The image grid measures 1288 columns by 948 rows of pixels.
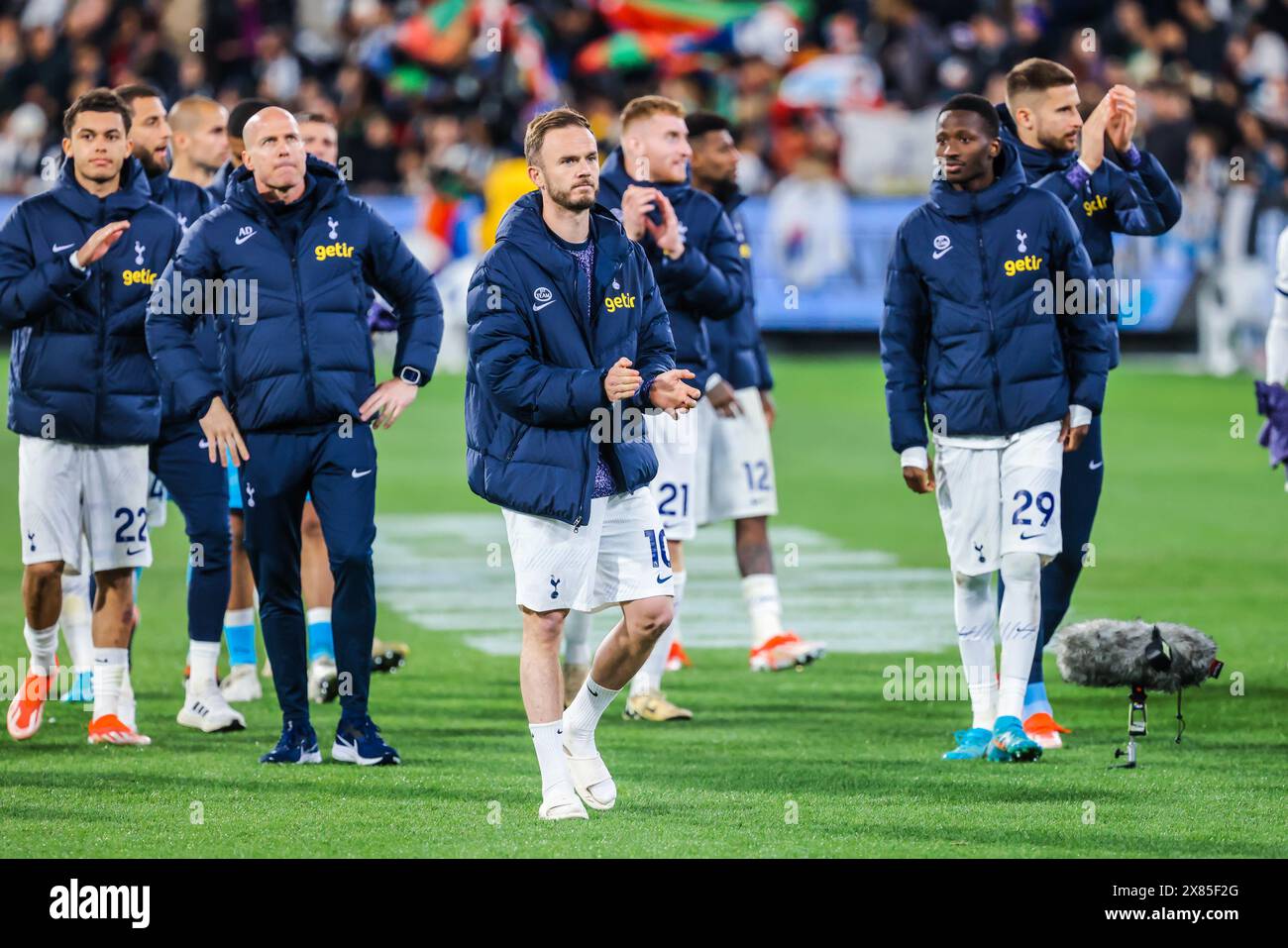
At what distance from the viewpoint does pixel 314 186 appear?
8.56 meters

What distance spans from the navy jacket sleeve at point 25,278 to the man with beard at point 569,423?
2.20 meters

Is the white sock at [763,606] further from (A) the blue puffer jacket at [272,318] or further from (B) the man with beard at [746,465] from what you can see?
(A) the blue puffer jacket at [272,318]

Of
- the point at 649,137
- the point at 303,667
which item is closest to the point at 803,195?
the point at 649,137

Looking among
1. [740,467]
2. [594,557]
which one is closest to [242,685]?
[740,467]

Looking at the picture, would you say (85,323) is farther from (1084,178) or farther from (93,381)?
(1084,178)

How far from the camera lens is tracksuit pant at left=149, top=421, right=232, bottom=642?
9.34 m

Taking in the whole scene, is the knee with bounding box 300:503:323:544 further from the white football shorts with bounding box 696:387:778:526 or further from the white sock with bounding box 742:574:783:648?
the white sock with bounding box 742:574:783:648

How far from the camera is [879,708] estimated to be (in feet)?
32.2

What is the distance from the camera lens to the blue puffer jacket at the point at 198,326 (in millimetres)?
9258

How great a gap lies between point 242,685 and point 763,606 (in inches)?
104

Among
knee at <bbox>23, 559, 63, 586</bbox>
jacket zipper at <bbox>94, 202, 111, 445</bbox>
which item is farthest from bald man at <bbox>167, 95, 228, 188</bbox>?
knee at <bbox>23, 559, 63, 586</bbox>

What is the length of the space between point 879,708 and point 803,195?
58.0ft

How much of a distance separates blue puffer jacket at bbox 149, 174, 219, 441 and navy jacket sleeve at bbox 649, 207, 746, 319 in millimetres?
1956
